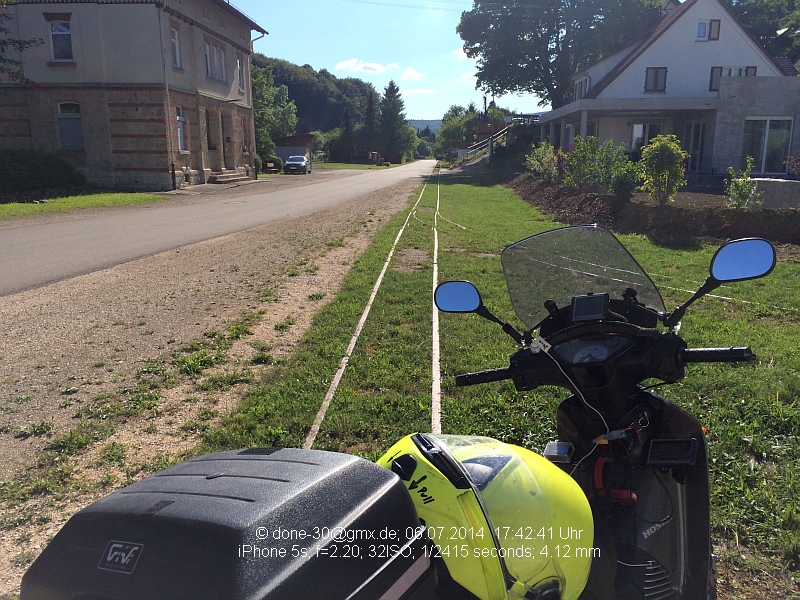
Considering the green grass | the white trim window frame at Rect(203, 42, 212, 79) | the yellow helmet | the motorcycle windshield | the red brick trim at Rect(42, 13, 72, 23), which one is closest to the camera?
the yellow helmet

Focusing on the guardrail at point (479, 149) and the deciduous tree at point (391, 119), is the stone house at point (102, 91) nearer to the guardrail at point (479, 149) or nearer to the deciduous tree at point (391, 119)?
the guardrail at point (479, 149)

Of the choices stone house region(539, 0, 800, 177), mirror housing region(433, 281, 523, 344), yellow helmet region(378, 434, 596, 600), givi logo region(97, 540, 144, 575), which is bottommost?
yellow helmet region(378, 434, 596, 600)

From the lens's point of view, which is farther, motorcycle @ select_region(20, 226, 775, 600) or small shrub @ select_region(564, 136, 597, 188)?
small shrub @ select_region(564, 136, 597, 188)

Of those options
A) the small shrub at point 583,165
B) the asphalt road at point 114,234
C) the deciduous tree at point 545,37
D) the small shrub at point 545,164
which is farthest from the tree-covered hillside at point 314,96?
the small shrub at point 583,165

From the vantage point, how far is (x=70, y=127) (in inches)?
1192

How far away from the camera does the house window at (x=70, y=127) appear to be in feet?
98.6

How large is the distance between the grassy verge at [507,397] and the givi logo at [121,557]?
9.08 ft

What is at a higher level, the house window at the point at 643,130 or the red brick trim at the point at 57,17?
the red brick trim at the point at 57,17

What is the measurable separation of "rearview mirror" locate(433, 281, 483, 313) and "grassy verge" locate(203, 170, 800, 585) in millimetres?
1853

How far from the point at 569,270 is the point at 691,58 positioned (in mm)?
39448

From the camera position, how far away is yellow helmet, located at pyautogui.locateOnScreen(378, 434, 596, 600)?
151 cm

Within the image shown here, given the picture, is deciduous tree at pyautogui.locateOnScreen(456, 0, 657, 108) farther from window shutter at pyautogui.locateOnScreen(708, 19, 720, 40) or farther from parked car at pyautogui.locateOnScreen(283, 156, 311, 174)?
parked car at pyautogui.locateOnScreen(283, 156, 311, 174)

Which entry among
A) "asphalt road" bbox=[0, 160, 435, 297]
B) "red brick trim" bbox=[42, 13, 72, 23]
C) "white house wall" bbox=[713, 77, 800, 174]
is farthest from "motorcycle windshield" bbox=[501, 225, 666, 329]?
"red brick trim" bbox=[42, 13, 72, 23]

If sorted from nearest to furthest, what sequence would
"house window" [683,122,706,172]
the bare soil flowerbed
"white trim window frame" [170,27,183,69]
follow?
the bare soil flowerbed < "white trim window frame" [170,27,183,69] < "house window" [683,122,706,172]
